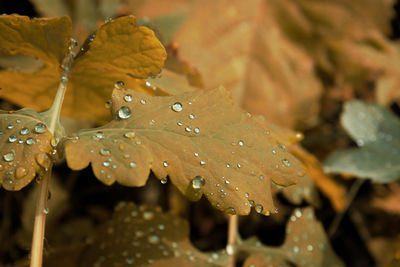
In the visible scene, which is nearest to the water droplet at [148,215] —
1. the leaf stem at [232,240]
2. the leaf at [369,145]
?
the leaf stem at [232,240]

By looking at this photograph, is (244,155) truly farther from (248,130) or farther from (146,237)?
(146,237)

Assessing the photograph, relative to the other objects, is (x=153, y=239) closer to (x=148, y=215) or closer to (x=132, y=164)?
(x=148, y=215)

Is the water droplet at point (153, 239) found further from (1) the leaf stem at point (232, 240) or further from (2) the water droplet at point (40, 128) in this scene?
(2) the water droplet at point (40, 128)

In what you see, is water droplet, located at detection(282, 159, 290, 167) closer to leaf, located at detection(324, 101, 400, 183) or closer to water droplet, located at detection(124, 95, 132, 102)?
water droplet, located at detection(124, 95, 132, 102)

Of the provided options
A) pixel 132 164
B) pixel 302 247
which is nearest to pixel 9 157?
pixel 132 164

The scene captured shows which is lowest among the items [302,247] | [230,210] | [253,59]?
[302,247]

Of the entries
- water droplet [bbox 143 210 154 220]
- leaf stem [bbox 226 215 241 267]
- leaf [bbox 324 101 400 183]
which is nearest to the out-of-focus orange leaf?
leaf [bbox 324 101 400 183]

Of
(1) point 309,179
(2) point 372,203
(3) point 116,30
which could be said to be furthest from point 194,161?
(2) point 372,203
